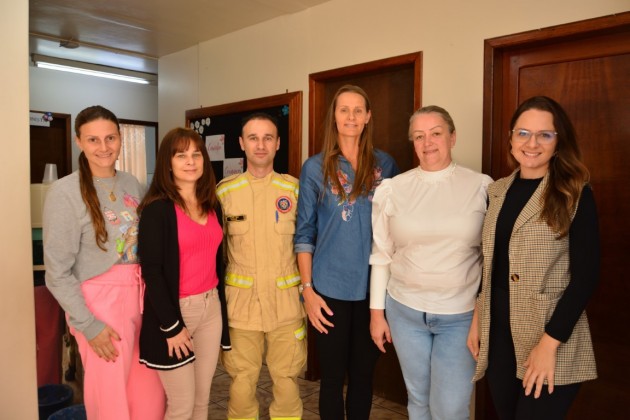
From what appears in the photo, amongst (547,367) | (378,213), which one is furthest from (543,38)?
(547,367)

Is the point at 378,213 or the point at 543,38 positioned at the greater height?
the point at 543,38

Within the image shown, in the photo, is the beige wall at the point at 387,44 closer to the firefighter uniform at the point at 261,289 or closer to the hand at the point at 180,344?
the firefighter uniform at the point at 261,289

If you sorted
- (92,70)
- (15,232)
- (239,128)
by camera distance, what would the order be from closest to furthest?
(15,232), (239,128), (92,70)

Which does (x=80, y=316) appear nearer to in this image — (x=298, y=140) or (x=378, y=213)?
(x=378, y=213)

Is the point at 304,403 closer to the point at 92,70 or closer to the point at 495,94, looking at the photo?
the point at 495,94

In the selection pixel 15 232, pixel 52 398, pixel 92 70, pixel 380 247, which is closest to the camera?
pixel 380 247

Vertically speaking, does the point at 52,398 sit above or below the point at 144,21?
below

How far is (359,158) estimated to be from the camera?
209 centimetres

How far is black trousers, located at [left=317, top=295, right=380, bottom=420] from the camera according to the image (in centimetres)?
202

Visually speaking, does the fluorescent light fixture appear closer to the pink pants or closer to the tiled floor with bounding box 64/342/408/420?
the tiled floor with bounding box 64/342/408/420

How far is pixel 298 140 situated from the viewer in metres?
3.42

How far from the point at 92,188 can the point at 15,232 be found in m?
0.42

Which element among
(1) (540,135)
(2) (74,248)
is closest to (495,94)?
(1) (540,135)

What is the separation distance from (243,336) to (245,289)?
0.20 metres
